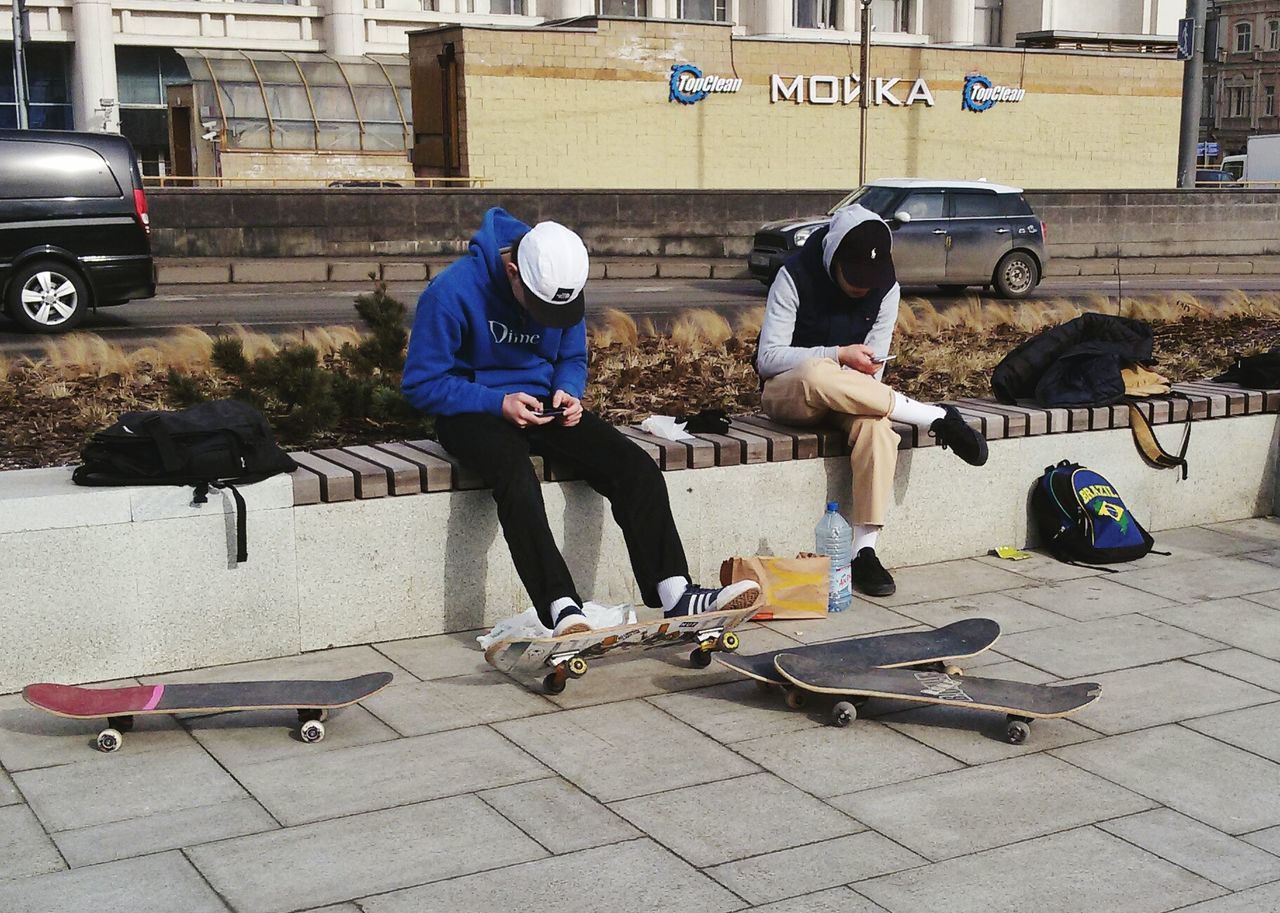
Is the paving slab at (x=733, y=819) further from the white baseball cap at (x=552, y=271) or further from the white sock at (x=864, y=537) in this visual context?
the white sock at (x=864, y=537)

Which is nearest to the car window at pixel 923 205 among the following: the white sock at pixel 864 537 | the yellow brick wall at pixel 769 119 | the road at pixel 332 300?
the road at pixel 332 300

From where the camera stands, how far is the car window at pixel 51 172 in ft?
51.2

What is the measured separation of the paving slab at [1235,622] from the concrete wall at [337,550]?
1.08m

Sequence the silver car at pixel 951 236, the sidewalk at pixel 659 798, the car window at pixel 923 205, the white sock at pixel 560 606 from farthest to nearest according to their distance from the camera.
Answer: the car window at pixel 923 205 → the silver car at pixel 951 236 → the white sock at pixel 560 606 → the sidewalk at pixel 659 798

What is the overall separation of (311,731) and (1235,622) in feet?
11.3

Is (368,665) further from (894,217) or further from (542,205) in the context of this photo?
(542,205)

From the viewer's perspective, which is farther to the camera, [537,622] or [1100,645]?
[1100,645]

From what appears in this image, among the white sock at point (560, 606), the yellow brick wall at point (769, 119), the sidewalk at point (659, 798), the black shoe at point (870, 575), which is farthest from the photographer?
the yellow brick wall at point (769, 119)

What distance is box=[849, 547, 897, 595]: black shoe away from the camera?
630 centimetres

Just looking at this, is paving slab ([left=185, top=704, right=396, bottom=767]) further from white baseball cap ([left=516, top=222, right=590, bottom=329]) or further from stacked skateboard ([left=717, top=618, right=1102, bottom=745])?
white baseball cap ([left=516, top=222, right=590, bottom=329])

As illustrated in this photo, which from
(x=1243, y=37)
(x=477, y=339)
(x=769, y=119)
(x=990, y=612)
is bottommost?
(x=990, y=612)

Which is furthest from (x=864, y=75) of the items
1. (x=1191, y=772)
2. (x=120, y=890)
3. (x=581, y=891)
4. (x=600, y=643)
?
(x=120, y=890)

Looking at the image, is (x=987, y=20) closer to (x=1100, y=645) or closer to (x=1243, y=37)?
(x=1243, y=37)

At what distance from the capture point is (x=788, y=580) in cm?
599
